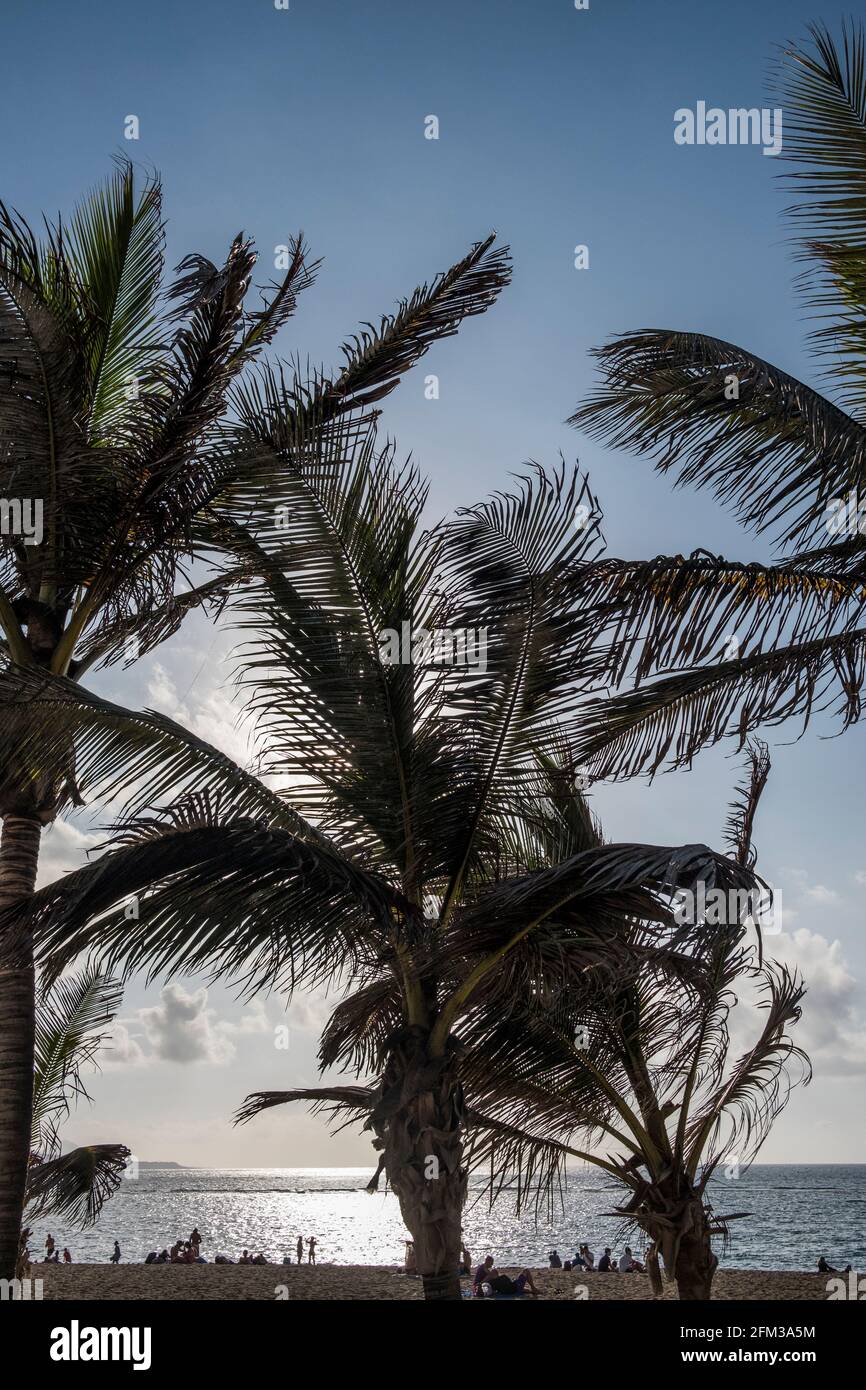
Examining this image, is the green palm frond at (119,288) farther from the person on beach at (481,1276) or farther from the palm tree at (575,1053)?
the person on beach at (481,1276)

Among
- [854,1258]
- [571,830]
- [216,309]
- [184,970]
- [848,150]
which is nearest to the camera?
[184,970]

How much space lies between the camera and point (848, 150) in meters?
6.30

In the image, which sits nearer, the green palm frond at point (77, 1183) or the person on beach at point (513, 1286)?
the green palm frond at point (77, 1183)

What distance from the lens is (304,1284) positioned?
1414cm

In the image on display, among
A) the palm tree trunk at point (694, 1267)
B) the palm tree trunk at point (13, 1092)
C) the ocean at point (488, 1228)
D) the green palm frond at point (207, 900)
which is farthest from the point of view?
the ocean at point (488, 1228)

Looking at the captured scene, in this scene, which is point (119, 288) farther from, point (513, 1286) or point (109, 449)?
point (513, 1286)

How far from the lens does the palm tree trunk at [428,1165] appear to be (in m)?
6.49

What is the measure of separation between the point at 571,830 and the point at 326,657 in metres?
4.81

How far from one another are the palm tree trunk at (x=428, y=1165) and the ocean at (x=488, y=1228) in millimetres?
26259

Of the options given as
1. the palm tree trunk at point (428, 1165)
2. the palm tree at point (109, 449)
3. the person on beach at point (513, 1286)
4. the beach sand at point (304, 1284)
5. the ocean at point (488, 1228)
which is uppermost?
the palm tree at point (109, 449)

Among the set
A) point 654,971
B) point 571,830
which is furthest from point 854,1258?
point 654,971

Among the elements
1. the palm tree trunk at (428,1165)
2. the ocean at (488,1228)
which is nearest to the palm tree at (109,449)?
the palm tree trunk at (428,1165)
